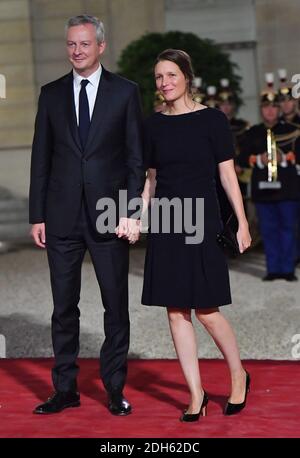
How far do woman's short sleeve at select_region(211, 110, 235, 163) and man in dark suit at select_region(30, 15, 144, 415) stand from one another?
0.31 metres

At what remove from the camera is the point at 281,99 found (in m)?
11.0

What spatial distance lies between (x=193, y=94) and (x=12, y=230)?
11120 millimetres

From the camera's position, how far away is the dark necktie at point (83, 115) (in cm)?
499

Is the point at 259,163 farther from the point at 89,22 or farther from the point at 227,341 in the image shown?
the point at 89,22

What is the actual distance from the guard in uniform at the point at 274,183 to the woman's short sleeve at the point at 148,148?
558 cm

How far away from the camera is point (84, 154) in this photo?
4.96 m

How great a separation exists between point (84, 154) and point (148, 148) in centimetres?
26

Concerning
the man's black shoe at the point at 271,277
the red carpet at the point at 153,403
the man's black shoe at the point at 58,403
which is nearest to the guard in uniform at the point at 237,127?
the man's black shoe at the point at 271,277

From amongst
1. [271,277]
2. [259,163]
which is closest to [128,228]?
[271,277]

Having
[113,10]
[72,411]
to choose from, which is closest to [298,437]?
[72,411]

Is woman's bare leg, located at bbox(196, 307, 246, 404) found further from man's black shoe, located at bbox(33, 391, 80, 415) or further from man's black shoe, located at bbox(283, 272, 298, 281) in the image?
man's black shoe, located at bbox(283, 272, 298, 281)

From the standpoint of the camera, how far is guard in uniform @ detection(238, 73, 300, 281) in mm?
10500

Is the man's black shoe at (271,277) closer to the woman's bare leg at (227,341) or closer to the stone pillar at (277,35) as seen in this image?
the woman's bare leg at (227,341)

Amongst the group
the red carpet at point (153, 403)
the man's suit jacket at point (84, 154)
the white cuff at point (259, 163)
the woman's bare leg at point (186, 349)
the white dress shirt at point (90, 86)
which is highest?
the white dress shirt at point (90, 86)
